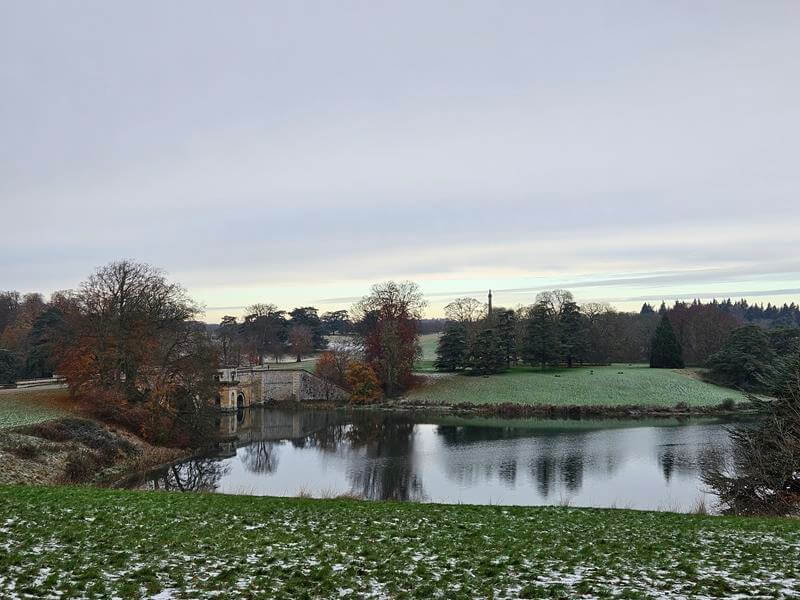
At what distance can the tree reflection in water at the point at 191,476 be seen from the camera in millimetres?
21125

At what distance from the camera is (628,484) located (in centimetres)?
2136

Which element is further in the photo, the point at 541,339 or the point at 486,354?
the point at 541,339

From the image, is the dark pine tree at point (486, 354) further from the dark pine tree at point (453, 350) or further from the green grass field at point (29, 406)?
the green grass field at point (29, 406)

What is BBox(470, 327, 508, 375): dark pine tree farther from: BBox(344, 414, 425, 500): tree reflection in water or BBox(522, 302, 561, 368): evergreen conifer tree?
Result: BBox(344, 414, 425, 500): tree reflection in water

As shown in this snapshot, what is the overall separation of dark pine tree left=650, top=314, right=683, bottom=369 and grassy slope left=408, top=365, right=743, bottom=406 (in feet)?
13.6

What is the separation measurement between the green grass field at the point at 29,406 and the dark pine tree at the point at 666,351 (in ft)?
165

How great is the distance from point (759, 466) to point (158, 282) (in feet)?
99.7

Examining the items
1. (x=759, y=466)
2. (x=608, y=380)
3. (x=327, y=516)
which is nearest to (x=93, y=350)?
(x=327, y=516)

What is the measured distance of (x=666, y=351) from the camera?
2245 inches

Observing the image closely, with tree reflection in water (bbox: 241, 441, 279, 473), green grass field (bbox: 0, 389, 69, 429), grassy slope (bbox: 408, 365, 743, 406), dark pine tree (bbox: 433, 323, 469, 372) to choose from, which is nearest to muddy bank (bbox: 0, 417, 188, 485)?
green grass field (bbox: 0, 389, 69, 429)

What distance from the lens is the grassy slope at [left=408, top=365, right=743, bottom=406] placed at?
4512 centimetres

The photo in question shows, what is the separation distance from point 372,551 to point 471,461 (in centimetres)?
1815

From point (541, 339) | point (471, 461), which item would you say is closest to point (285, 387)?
point (541, 339)

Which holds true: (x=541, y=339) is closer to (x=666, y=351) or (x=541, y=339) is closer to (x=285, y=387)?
(x=666, y=351)
